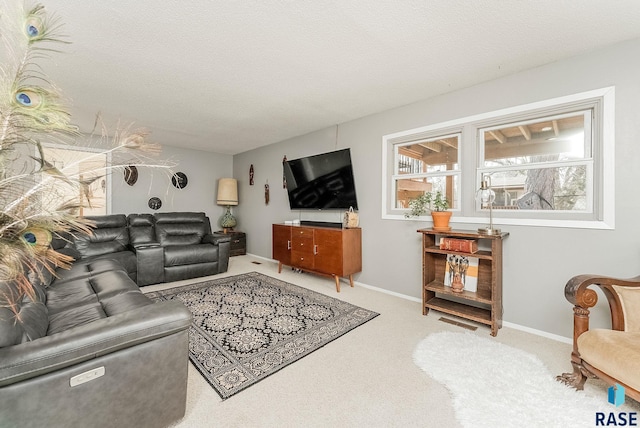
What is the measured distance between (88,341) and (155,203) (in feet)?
15.7

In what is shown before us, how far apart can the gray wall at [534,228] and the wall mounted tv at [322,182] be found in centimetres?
16

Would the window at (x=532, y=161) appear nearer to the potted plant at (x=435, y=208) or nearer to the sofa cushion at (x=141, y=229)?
the potted plant at (x=435, y=208)

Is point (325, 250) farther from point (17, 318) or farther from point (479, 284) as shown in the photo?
point (17, 318)

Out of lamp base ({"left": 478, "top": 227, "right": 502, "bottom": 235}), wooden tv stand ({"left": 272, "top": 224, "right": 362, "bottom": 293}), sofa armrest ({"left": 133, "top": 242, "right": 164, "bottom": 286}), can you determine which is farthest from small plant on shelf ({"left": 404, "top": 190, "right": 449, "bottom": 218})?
sofa armrest ({"left": 133, "top": 242, "right": 164, "bottom": 286})

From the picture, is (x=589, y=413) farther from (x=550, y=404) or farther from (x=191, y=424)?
(x=191, y=424)

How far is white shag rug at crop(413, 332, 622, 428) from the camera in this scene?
4.80 feet

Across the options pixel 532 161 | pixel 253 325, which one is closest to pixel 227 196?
pixel 253 325

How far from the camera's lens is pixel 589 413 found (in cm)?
149

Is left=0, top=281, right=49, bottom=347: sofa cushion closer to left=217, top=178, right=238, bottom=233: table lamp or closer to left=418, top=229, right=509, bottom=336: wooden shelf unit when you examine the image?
left=418, top=229, right=509, bottom=336: wooden shelf unit

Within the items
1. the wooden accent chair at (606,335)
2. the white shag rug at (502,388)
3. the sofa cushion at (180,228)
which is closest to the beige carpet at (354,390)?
the white shag rug at (502,388)

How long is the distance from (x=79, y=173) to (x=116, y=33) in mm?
1808

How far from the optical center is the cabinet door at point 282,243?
4277 mm

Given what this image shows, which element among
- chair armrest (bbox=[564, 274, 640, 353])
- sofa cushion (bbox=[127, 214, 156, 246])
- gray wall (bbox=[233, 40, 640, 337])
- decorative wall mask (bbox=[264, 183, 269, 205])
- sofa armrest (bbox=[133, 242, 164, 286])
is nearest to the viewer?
chair armrest (bbox=[564, 274, 640, 353])

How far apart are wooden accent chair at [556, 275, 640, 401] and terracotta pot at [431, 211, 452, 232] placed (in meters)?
1.16
